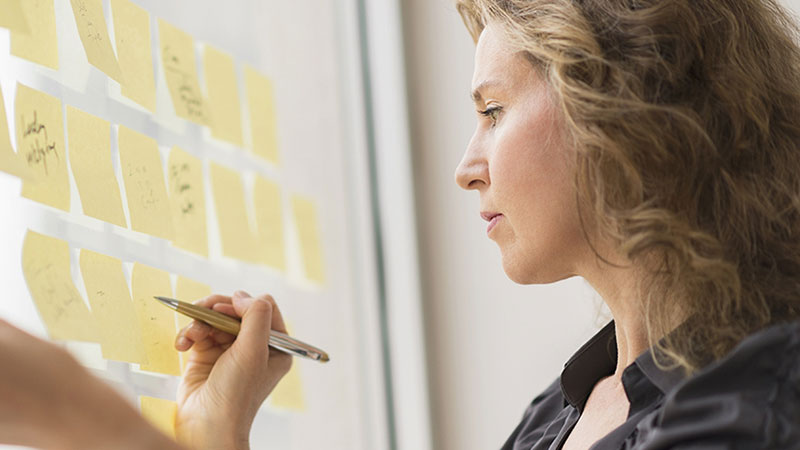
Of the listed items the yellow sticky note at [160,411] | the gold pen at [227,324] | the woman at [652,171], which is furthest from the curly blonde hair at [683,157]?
the yellow sticky note at [160,411]

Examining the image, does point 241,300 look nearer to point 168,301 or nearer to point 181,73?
point 168,301

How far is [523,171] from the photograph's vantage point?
2.16 feet

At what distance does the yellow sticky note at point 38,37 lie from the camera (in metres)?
0.58

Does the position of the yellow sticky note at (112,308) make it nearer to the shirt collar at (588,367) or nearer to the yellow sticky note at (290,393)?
the yellow sticky note at (290,393)

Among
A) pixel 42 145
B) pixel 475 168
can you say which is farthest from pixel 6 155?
pixel 475 168

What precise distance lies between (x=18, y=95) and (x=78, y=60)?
0.24 feet

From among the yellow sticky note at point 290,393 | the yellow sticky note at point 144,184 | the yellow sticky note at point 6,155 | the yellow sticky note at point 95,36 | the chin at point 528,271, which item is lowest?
the yellow sticky note at point 290,393

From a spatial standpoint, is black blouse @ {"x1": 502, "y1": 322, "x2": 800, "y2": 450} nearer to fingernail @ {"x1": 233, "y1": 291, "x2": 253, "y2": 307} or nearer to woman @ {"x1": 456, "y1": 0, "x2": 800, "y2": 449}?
woman @ {"x1": 456, "y1": 0, "x2": 800, "y2": 449}

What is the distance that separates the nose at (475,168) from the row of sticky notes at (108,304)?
268 mm

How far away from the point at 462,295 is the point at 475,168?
1.53 feet

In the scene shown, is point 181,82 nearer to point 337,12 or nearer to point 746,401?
point 337,12

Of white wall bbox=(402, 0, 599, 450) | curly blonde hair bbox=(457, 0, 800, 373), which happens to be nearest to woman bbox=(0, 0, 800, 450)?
curly blonde hair bbox=(457, 0, 800, 373)

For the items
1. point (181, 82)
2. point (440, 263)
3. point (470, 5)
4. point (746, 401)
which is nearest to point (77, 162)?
point (181, 82)

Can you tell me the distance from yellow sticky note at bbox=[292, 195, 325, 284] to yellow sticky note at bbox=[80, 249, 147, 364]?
0.36 m
